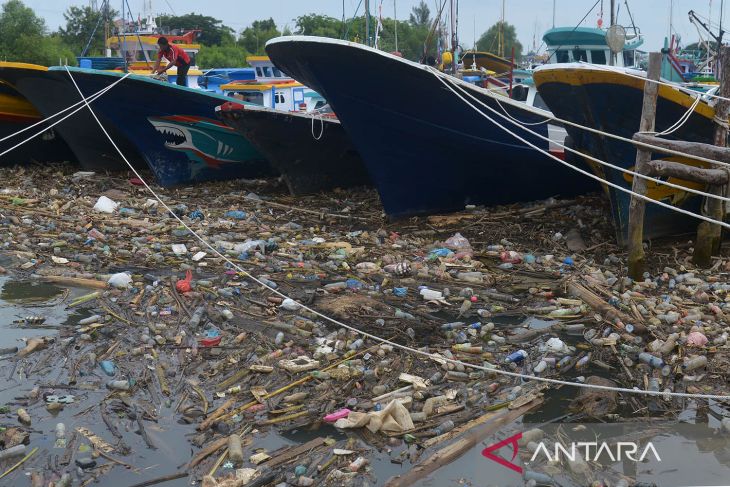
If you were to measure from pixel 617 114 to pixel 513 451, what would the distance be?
4.15 metres

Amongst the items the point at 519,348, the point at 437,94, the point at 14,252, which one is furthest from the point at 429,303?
the point at 14,252

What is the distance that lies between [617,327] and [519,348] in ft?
2.52

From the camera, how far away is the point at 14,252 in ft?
26.3

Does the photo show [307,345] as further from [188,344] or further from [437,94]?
[437,94]

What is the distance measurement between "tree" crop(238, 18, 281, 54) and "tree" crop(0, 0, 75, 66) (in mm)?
8236

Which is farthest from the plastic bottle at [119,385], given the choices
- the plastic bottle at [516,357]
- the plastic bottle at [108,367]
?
the plastic bottle at [516,357]

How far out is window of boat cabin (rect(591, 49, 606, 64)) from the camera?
12336 millimetres

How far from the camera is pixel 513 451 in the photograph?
4531 millimetres

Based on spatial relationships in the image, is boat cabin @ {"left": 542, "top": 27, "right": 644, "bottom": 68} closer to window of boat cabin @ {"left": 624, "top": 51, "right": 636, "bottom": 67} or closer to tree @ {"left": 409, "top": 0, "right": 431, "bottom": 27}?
window of boat cabin @ {"left": 624, "top": 51, "right": 636, "bottom": 67}

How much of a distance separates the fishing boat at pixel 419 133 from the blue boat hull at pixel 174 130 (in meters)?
2.47

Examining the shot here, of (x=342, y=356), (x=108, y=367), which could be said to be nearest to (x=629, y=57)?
(x=342, y=356)

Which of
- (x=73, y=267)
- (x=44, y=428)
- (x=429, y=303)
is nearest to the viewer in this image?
(x=44, y=428)

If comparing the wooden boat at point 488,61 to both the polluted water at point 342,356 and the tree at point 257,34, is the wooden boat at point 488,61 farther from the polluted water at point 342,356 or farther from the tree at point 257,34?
the tree at point 257,34

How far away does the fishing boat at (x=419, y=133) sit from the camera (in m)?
8.50
